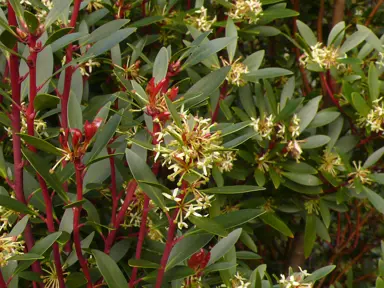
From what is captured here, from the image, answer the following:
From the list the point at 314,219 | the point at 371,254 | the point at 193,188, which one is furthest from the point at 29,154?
the point at 371,254

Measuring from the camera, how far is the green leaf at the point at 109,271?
2.69 ft

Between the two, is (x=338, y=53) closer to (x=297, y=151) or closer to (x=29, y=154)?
(x=297, y=151)

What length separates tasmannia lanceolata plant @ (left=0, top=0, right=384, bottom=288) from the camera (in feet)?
2.54

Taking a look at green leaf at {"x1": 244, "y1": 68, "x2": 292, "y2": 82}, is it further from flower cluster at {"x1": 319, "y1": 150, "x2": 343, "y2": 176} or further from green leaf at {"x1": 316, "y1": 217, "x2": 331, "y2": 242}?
green leaf at {"x1": 316, "y1": 217, "x2": 331, "y2": 242}

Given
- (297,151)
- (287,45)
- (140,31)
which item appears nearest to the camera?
(297,151)

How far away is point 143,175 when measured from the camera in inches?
30.6

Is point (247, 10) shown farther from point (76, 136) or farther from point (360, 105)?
point (76, 136)

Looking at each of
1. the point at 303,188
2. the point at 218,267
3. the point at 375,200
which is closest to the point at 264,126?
the point at 303,188

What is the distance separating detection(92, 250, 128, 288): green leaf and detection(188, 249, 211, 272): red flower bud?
10 cm

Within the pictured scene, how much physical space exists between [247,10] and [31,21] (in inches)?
23.7

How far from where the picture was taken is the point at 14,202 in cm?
79

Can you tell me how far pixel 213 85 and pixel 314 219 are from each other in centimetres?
55

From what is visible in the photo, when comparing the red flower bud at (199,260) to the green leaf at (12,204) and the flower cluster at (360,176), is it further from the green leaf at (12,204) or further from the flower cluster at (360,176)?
the flower cluster at (360,176)

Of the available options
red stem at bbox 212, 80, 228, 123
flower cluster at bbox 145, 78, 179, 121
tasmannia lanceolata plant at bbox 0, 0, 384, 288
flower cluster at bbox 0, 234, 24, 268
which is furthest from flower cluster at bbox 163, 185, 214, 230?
red stem at bbox 212, 80, 228, 123
